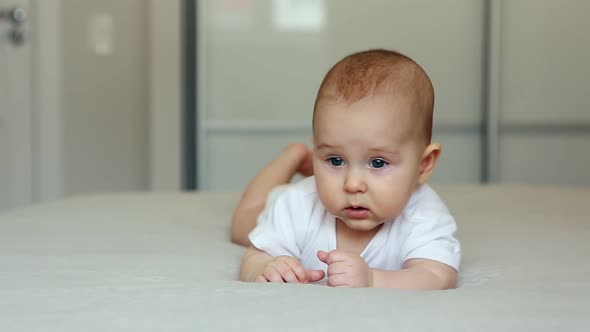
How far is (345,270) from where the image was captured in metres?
0.92

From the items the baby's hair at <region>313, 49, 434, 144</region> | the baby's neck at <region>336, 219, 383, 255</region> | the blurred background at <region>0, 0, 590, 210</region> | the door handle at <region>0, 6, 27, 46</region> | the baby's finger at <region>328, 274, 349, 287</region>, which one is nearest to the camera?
the baby's finger at <region>328, 274, 349, 287</region>

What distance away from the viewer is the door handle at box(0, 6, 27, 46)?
Answer: 3371mm

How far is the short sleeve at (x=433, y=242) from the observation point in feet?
3.43

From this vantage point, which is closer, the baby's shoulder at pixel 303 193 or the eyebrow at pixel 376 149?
the eyebrow at pixel 376 149

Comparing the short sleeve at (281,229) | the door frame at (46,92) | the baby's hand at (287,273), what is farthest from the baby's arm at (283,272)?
the door frame at (46,92)

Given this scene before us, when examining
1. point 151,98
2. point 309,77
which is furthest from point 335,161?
point 151,98

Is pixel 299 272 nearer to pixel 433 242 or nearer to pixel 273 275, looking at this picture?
pixel 273 275

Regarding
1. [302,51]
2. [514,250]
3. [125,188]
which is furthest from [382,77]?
[125,188]

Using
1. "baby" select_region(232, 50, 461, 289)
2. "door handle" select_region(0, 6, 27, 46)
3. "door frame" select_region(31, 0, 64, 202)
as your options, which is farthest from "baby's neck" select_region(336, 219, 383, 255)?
"door handle" select_region(0, 6, 27, 46)

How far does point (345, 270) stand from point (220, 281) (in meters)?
0.15

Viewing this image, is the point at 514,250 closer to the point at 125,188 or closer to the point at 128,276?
the point at 128,276

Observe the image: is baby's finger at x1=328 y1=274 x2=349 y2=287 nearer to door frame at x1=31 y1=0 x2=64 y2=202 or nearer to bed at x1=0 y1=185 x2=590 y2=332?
bed at x1=0 y1=185 x2=590 y2=332

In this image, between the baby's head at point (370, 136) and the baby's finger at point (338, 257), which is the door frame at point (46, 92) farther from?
the baby's finger at point (338, 257)

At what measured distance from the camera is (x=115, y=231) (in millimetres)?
1405
